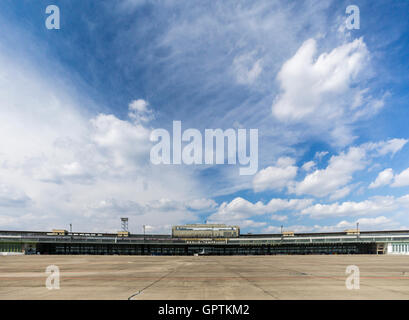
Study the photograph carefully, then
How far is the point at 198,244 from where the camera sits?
117125 millimetres

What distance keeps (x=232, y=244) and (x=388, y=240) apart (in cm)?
6827

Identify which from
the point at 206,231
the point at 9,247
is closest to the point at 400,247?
the point at 206,231

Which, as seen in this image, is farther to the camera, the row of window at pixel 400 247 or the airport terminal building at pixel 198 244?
the airport terminal building at pixel 198 244

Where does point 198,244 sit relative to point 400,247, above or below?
below

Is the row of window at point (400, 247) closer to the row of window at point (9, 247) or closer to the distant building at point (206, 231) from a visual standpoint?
the distant building at point (206, 231)

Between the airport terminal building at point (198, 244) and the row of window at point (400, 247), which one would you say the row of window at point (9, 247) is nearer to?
the airport terminal building at point (198, 244)

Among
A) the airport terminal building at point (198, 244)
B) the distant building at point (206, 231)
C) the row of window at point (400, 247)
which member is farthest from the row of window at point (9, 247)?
the row of window at point (400, 247)

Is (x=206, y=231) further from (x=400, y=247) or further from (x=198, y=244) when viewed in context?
(x=400, y=247)

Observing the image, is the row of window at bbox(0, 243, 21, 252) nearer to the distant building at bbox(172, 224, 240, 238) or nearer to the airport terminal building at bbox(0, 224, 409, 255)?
the airport terminal building at bbox(0, 224, 409, 255)

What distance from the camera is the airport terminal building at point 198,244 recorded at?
107000mm

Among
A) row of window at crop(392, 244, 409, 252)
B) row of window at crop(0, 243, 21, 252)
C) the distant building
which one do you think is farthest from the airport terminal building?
the distant building

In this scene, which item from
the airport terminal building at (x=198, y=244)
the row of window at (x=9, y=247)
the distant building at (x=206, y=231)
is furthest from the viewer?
the distant building at (x=206, y=231)

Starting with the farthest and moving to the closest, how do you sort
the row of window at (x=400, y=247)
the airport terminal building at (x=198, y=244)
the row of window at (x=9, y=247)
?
the airport terminal building at (x=198, y=244) < the row of window at (x=9, y=247) < the row of window at (x=400, y=247)

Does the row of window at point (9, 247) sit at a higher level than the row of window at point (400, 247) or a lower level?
lower
